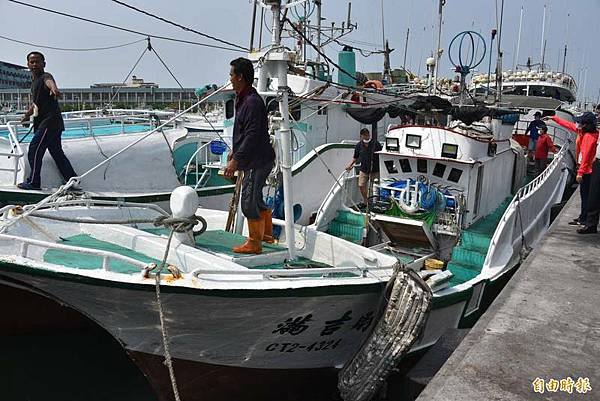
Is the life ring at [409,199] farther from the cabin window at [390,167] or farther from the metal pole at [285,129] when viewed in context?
the metal pole at [285,129]

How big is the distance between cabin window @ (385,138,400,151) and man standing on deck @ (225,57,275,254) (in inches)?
143

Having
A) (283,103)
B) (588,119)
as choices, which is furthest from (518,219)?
(283,103)

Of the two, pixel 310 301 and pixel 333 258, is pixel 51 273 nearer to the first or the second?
pixel 310 301

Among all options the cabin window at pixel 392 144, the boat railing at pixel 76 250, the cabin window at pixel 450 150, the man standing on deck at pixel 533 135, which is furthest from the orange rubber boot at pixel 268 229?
the man standing on deck at pixel 533 135

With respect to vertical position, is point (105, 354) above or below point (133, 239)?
below

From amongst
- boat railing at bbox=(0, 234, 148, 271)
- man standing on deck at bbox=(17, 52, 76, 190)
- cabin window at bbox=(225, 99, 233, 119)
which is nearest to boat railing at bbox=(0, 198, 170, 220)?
boat railing at bbox=(0, 234, 148, 271)

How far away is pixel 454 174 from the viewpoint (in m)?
8.79

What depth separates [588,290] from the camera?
19.1 ft

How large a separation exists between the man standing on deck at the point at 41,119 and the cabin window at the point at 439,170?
5.71 metres

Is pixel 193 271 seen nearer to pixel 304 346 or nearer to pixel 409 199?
pixel 304 346

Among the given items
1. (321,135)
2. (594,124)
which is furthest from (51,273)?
(321,135)

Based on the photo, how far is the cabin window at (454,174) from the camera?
28.6ft

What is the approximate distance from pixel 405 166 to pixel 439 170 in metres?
0.54

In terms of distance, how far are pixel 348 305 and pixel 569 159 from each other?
1504 cm
